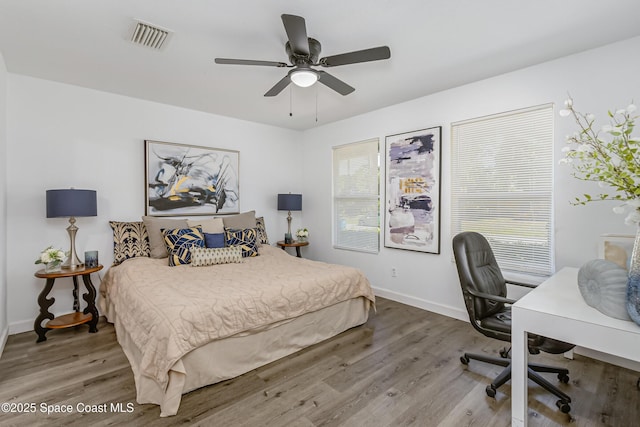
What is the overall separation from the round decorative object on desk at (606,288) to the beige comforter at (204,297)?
1854 mm

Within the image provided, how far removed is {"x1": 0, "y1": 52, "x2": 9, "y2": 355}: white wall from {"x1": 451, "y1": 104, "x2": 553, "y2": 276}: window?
438 centimetres

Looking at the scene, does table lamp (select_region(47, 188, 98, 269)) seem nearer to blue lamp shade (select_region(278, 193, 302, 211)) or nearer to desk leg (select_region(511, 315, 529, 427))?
blue lamp shade (select_region(278, 193, 302, 211))

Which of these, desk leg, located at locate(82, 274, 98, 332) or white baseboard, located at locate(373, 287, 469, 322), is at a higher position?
desk leg, located at locate(82, 274, 98, 332)

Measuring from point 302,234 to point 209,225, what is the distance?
1569 mm

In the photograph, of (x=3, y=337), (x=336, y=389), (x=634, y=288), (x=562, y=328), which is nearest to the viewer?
(x=634, y=288)

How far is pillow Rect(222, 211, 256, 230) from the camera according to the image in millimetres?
4055

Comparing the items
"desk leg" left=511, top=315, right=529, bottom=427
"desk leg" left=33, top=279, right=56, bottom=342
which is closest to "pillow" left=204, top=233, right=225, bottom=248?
"desk leg" left=33, top=279, right=56, bottom=342

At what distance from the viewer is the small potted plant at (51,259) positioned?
9.29 ft

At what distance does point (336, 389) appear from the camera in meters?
2.16

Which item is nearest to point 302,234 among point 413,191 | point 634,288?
point 413,191

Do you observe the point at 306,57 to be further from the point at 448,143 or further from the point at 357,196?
the point at 357,196

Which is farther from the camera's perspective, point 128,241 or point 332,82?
point 128,241

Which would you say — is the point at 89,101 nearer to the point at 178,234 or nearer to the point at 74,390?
the point at 178,234

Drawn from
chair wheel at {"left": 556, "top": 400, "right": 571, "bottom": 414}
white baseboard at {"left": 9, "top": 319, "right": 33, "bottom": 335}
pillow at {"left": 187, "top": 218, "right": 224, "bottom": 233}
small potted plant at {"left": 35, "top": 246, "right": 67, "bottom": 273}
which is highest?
pillow at {"left": 187, "top": 218, "right": 224, "bottom": 233}
